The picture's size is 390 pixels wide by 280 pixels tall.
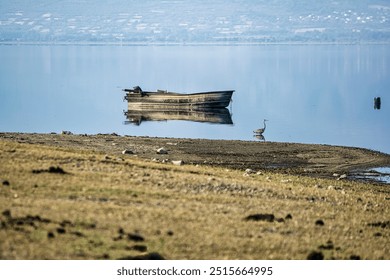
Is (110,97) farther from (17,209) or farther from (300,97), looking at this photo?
(17,209)

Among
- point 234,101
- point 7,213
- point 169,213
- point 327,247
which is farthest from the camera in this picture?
point 234,101

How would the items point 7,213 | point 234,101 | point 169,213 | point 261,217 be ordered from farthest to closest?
point 234,101 → point 261,217 → point 169,213 → point 7,213

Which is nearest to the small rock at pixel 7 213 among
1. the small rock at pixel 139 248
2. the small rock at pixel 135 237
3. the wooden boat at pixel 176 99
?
the small rock at pixel 135 237

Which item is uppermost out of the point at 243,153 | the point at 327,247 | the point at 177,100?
the point at 177,100

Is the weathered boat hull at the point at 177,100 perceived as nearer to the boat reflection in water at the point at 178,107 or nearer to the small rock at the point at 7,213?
the boat reflection in water at the point at 178,107

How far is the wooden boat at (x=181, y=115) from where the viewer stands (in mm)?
84812

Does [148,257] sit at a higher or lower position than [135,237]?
lower

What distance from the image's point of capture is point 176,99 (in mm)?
88812

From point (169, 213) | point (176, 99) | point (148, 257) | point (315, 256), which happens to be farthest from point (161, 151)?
point (176, 99)

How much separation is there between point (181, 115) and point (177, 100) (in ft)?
9.77

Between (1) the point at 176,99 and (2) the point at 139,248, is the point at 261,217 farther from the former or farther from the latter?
(1) the point at 176,99

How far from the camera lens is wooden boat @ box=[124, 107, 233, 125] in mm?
84812

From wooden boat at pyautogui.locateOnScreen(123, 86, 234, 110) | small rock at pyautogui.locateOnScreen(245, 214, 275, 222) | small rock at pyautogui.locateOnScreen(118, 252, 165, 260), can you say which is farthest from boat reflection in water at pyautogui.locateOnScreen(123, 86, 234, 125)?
small rock at pyautogui.locateOnScreen(118, 252, 165, 260)

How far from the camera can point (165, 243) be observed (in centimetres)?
2002
